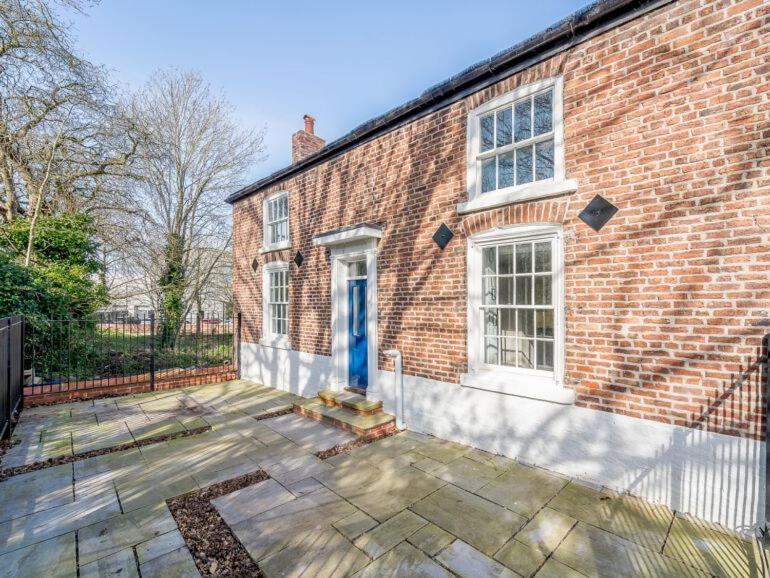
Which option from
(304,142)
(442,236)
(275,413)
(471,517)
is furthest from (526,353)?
(304,142)

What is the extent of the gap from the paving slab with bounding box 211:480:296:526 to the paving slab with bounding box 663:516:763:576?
3.59m

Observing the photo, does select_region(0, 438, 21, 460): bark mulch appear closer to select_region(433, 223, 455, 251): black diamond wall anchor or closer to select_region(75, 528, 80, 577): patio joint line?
select_region(75, 528, 80, 577): patio joint line

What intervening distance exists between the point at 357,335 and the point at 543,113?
4825 mm

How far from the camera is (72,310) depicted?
9234 millimetres

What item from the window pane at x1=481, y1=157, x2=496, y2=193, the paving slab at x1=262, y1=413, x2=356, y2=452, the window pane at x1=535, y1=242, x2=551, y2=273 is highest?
the window pane at x1=481, y1=157, x2=496, y2=193

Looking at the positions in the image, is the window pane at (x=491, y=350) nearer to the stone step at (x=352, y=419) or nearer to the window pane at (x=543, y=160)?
the stone step at (x=352, y=419)

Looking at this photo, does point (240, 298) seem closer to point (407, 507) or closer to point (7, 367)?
point (7, 367)

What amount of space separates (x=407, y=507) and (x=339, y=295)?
4.43 metres

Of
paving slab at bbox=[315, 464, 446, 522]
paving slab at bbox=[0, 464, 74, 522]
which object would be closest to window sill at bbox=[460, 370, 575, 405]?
paving slab at bbox=[315, 464, 446, 522]

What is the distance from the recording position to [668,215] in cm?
362

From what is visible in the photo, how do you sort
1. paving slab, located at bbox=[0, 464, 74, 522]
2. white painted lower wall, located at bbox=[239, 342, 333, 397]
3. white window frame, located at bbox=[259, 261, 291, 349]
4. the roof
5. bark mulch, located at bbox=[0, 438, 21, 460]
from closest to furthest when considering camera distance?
1. paving slab, located at bbox=[0, 464, 74, 522]
2. the roof
3. bark mulch, located at bbox=[0, 438, 21, 460]
4. white painted lower wall, located at bbox=[239, 342, 333, 397]
5. white window frame, located at bbox=[259, 261, 291, 349]

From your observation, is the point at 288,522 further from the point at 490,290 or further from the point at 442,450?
the point at 490,290

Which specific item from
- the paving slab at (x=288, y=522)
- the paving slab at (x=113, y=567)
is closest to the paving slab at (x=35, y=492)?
A: the paving slab at (x=113, y=567)

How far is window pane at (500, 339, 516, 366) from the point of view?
4910 millimetres
